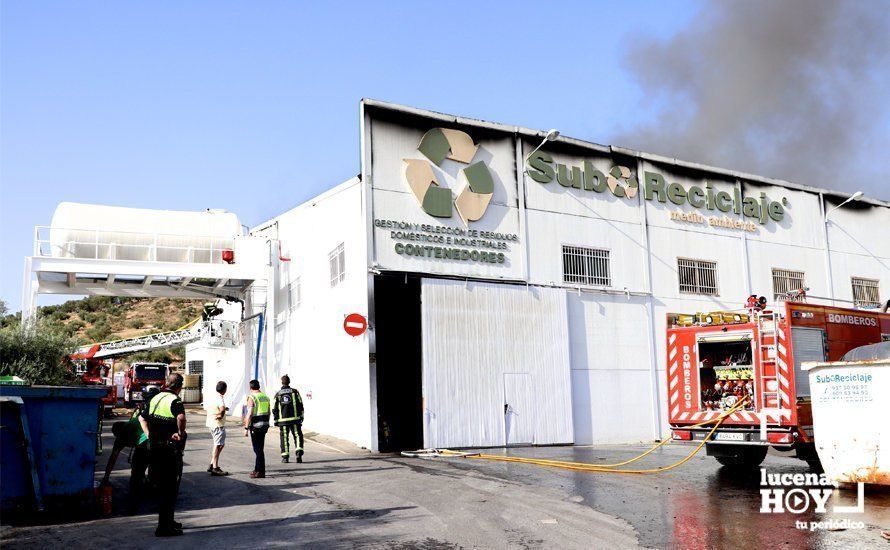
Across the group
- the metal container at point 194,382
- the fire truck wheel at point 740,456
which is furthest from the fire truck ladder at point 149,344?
the fire truck wheel at point 740,456

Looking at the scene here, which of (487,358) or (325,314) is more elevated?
(325,314)

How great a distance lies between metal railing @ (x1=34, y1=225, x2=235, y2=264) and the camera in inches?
904

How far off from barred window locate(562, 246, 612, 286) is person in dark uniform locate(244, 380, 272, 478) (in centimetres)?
1048

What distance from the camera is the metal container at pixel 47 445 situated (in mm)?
8539

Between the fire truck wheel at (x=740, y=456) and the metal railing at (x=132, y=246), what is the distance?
1665 centimetres

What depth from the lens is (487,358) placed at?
19.3 metres

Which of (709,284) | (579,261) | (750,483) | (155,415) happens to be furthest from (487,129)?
(155,415)

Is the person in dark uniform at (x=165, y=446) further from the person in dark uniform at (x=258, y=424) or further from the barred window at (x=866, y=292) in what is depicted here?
the barred window at (x=866, y=292)

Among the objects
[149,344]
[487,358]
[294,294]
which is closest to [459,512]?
[487,358]

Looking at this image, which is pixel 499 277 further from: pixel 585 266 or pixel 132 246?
pixel 132 246

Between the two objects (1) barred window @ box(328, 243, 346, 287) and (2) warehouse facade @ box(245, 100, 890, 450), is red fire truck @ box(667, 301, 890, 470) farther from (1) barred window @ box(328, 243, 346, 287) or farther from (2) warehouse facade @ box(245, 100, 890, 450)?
(1) barred window @ box(328, 243, 346, 287)

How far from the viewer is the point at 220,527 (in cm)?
868

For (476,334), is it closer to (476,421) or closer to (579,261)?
(476,421)

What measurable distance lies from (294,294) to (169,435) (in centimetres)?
1516
